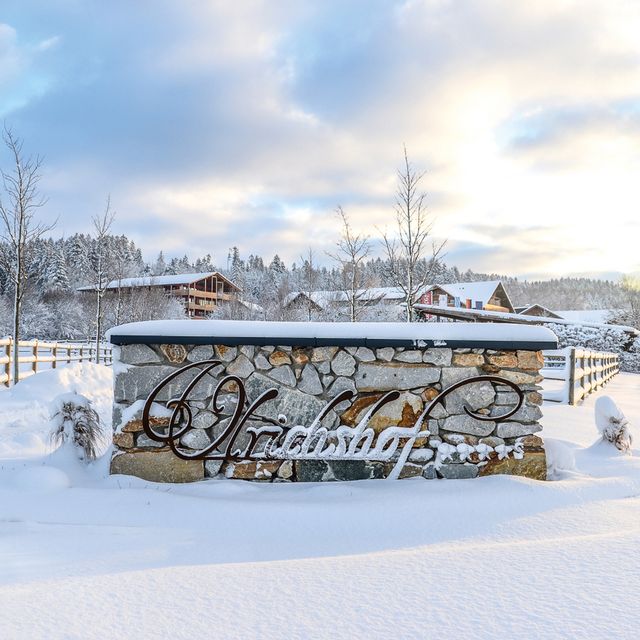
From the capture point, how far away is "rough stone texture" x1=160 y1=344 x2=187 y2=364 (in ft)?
15.3

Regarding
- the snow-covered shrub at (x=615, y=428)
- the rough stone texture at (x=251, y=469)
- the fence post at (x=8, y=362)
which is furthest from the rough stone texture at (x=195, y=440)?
the fence post at (x=8, y=362)

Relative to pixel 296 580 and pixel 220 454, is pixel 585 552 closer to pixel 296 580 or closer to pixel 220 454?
pixel 296 580

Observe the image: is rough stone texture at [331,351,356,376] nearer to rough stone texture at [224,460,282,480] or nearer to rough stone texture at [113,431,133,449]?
rough stone texture at [224,460,282,480]

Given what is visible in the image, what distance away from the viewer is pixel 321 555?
2.90 meters

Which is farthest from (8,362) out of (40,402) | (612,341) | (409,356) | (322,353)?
(612,341)

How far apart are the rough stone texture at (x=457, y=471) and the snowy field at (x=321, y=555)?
0.22 metres

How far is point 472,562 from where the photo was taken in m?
2.36

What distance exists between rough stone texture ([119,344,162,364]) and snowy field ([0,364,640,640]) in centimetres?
103

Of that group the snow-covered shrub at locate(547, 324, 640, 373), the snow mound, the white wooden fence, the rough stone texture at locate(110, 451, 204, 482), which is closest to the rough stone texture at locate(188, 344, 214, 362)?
the rough stone texture at locate(110, 451, 204, 482)

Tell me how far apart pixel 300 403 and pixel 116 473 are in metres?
1.79

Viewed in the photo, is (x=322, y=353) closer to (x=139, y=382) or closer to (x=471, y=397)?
(x=471, y=397)

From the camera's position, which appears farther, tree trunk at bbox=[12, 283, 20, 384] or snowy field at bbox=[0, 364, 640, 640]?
tree trunk at bbox=[12, 283, 20, 384]

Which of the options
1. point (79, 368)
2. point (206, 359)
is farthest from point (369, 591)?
point (79, 368)

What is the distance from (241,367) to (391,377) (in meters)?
1.40
